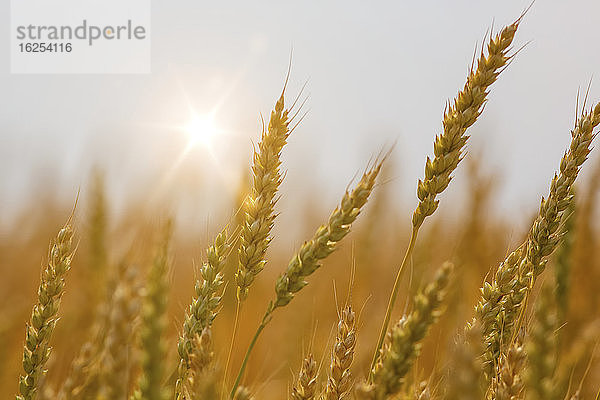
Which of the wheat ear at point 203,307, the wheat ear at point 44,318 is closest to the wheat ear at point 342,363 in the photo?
the wheat ear at point 203,307

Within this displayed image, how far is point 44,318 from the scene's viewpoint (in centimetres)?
115

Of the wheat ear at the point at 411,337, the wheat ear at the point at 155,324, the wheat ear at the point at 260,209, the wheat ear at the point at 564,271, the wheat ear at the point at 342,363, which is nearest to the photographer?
the wheat ear at the point at 155,324

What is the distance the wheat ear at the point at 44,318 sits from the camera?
1.12 m

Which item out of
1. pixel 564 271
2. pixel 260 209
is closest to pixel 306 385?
pixel 260 209

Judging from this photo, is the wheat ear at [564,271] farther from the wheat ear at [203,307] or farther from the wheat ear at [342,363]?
the wheat ear at [203,307]

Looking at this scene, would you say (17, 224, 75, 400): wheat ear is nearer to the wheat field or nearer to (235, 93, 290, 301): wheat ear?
the wheat field

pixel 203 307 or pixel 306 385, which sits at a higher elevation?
pixel 203 307

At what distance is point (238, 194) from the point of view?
2.13 meters

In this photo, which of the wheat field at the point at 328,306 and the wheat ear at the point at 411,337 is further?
the wheat ear at the point at 411,337

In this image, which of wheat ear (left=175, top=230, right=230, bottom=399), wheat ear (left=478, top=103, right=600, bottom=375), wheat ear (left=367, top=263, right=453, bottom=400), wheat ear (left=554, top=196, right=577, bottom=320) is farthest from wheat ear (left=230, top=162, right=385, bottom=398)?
wheat ear (left=554, top=196, right=577, bottom=320)

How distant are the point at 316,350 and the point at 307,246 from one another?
1177 mm

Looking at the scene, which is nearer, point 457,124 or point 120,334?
point 120,334

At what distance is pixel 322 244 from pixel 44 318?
0.58 meters

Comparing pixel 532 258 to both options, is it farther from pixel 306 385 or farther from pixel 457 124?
pixel 306 385
